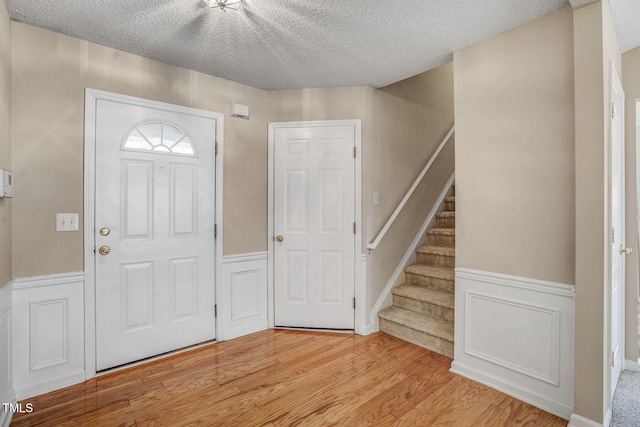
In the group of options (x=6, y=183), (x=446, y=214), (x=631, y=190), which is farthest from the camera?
(x=446, y=214)

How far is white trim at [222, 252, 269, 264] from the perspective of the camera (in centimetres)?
296

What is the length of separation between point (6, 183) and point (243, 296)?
188 cm

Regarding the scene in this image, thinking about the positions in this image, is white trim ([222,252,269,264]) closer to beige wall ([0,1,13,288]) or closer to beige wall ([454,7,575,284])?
beige wall ([0,1,13,288])

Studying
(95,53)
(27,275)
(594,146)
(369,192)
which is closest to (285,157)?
(369,192)

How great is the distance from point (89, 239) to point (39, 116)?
85 cm

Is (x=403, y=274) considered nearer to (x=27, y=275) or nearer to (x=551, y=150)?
(x=551, y=150)

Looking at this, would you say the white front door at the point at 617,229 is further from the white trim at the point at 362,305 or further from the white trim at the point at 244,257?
the white trim at the point at 244,257

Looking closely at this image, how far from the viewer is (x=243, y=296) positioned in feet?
10.1

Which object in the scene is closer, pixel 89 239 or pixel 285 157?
pixel 89 239


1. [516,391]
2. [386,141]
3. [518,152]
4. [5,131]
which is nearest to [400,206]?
[386,141]

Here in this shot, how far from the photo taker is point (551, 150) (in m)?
1.93

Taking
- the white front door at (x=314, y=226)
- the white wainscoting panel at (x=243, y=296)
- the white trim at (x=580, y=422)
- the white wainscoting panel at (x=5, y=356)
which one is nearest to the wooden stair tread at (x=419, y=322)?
the white front door at (x=314, y=226)

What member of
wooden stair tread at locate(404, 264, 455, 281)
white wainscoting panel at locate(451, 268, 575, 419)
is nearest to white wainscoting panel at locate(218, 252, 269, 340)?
wooden stair tread at locate(404, 264, 455, 281)

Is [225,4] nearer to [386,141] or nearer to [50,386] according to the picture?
[386,141]
